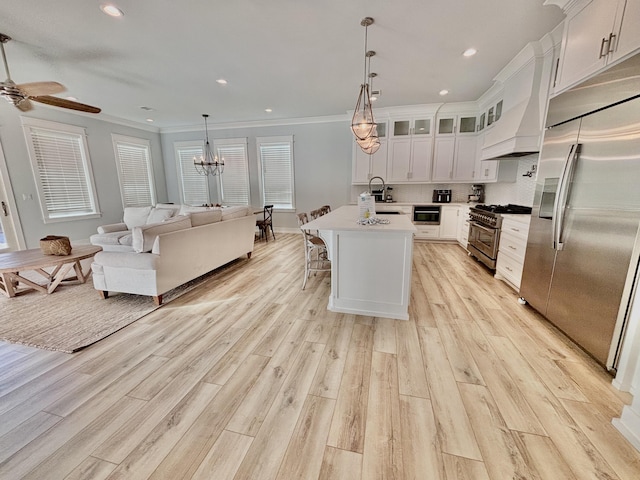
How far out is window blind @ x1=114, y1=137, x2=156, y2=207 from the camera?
6.46 metres

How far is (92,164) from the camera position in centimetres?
578

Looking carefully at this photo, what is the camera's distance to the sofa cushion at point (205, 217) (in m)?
3.40

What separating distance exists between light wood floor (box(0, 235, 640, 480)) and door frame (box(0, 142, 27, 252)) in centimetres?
391

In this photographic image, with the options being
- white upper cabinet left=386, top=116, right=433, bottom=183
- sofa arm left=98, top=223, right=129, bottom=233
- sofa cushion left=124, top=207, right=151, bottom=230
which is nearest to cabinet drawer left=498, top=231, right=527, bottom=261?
white upper cabinet left=386, top=116, right=433, bottom=183

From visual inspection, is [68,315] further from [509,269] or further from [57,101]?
[509,269]

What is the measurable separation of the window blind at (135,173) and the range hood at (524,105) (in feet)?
26.8

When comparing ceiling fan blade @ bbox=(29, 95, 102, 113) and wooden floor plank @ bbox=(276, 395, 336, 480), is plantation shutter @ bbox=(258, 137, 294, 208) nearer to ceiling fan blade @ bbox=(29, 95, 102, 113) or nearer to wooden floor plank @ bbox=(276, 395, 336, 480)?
ceiling fan blade @ bbox=(29, 95, 102, 113)

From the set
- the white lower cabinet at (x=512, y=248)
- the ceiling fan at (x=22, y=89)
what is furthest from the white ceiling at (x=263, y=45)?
the white lower cabinet at (x=512, y=248)

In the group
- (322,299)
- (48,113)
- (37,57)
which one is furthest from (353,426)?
(48,113)

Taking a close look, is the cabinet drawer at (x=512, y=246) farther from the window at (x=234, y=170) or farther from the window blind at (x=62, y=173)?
the window blind at (x=62, y=173)

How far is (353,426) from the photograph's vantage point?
1440mm

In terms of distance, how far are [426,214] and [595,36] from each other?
3.91 meters

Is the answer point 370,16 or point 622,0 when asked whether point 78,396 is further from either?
point 622,0

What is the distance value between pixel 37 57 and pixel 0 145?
2.34 m
